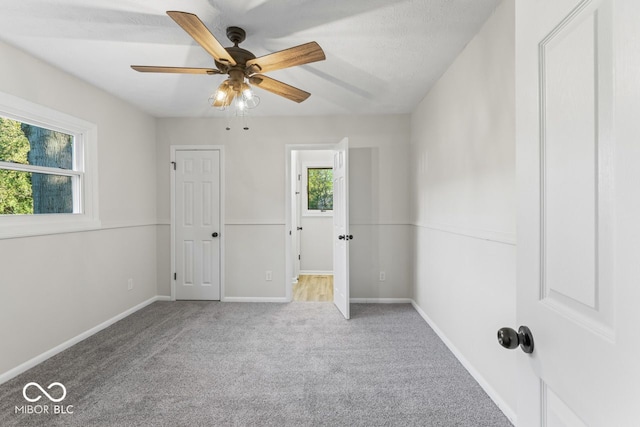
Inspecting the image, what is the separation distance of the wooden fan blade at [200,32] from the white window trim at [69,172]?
5.52 feet

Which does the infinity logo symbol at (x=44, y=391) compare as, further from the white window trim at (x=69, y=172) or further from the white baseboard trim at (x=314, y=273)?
the white baseboard trim at (x=314, y=273)

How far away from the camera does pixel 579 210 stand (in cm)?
58

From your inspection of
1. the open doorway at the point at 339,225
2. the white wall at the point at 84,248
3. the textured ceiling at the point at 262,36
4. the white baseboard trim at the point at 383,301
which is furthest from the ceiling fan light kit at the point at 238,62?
the white baseboard trim at the point at 383,301

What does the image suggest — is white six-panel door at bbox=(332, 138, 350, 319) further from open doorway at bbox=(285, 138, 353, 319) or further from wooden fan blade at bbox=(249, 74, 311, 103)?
wooden fan blade at bbox=(249, 74, 311, 103)

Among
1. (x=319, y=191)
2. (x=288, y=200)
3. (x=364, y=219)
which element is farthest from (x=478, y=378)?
(x=319, y=191)

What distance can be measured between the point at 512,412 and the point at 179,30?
315 cm

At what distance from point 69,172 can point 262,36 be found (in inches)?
86.2

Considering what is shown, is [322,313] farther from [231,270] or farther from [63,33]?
[63,33]

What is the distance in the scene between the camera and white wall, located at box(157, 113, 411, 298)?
4.07 m

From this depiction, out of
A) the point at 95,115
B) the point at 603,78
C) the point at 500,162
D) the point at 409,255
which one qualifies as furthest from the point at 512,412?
the point at 95,115

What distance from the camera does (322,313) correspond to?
366 cm

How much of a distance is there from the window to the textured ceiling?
287cm

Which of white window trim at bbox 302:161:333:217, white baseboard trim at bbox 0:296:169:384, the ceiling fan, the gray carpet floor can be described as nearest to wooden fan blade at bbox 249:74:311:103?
the ceiling fan

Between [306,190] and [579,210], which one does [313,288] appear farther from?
[579,210]
